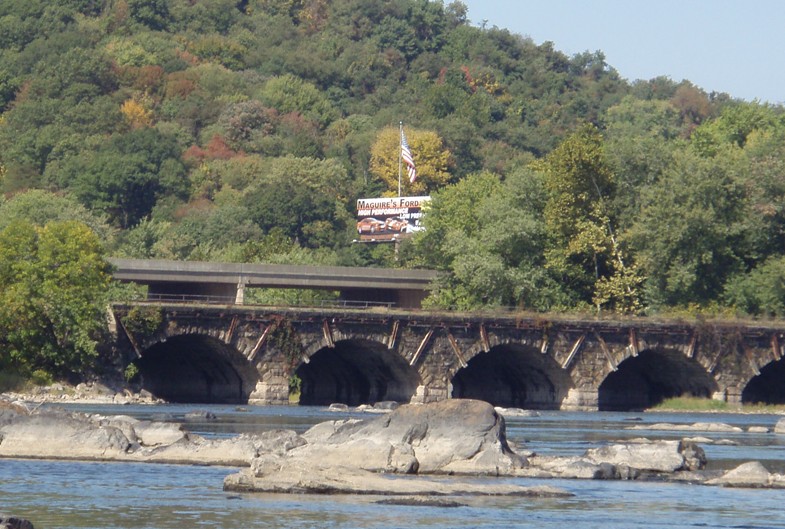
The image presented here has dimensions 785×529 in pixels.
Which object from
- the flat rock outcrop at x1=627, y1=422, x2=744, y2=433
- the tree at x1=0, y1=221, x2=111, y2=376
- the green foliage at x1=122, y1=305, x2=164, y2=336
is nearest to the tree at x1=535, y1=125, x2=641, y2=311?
the green foliage at x1=122, y1=305, x2=164, y2=336

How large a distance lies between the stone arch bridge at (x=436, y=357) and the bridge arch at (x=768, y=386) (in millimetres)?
75

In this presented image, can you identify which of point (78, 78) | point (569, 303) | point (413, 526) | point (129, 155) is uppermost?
point (78, 78)

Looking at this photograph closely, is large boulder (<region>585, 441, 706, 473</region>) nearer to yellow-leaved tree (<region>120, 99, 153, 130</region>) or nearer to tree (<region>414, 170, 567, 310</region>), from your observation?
tree (<region>414, 170, 567, 310</region>)

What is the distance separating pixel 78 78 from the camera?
595 feet

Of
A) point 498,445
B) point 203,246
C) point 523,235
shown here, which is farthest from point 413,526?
point 203,246

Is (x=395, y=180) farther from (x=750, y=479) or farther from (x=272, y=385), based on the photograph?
(x=750, y=479)

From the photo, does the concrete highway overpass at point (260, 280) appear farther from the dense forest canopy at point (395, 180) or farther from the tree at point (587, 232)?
the tree at point (587, 232)

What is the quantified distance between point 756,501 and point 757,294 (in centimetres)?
5409

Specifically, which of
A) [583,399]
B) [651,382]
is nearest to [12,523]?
[583,399]

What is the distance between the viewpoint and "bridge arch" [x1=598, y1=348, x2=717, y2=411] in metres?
84.4

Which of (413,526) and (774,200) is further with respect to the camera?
(774,200)

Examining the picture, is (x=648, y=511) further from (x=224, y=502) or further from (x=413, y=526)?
(x=224, y=502)

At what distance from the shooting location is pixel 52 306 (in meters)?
73.7

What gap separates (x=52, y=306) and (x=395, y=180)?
304 feet
